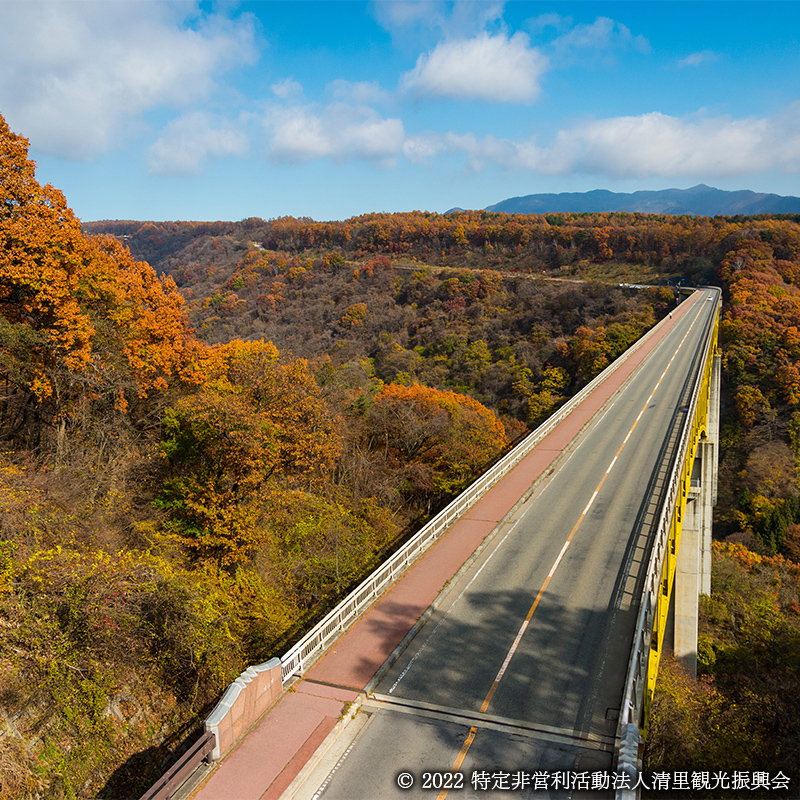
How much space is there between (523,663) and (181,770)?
7.60m

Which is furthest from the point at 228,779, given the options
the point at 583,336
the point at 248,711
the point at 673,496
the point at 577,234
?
the point at 577,234

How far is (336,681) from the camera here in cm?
1198

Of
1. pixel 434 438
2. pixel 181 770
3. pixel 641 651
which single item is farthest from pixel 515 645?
pixel 434 438

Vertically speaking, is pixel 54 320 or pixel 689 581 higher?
pixel 54 320

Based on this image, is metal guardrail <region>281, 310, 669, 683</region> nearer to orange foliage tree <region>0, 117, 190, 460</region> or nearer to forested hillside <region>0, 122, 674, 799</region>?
forested hillside <region>0, 122, 674, 799</region>

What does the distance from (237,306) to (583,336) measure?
6210 cm

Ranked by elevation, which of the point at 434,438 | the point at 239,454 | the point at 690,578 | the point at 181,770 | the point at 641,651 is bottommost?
the point at 690,578

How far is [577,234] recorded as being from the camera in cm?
11381

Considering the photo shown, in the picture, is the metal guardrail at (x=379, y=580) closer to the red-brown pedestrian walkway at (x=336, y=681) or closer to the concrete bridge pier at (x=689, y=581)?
the red-brown pedestrian walkway at (x=336, y=681)

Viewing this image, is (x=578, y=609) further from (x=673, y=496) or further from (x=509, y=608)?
(x=673, y=496)

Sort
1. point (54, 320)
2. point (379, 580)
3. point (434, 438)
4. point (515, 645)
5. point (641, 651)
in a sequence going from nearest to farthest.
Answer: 1. point (641, 651)
2. point (515, 645)
3. point (379, 580)
4. point (54, 320)
5. point (434, 438)

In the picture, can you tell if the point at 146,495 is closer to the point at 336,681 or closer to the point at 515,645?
the point at 336,681

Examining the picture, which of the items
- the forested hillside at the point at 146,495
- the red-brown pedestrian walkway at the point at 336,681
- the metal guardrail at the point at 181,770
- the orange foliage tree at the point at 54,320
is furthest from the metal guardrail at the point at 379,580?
the orange foliage tree at the point at 54,320

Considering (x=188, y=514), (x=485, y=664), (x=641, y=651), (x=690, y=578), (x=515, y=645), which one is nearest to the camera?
(x=641, y=651)
